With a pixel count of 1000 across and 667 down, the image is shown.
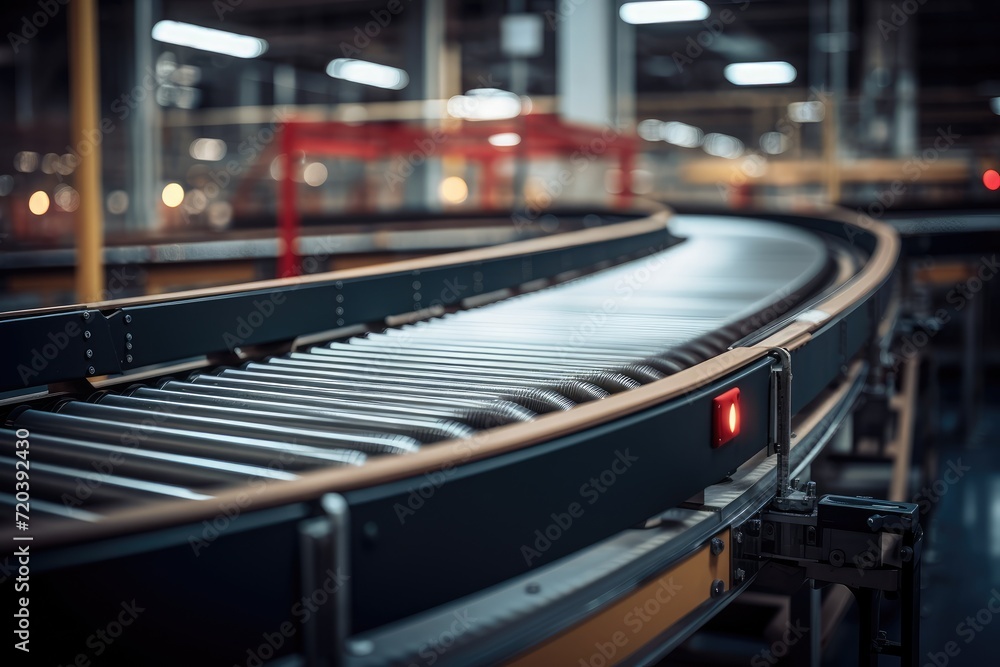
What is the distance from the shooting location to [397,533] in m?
1.19

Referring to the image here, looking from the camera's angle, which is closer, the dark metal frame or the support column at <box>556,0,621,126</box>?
the dark metal frame

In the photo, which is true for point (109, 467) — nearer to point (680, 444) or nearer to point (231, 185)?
point (680, 444)

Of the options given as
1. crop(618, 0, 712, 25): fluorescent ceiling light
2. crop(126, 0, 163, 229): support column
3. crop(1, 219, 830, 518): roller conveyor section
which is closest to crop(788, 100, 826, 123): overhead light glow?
crop(618, 0, 712, 25): fluorescent ceiling light

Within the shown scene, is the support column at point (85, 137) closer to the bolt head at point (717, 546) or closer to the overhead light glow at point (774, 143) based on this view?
the bolt head at point (717, 546)

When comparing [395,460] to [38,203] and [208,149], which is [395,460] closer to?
[38,203]

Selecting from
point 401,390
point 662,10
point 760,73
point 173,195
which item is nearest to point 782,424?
point 401,390

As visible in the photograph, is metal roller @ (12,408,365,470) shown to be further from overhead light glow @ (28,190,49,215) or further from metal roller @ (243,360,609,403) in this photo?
overhead light glow @ (28,190,49,215)

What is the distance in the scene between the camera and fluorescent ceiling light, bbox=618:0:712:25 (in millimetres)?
11930

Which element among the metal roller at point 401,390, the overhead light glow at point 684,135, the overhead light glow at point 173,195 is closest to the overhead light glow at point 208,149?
the overhead light glow at point 173,195

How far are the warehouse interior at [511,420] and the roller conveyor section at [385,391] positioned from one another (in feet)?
0.04

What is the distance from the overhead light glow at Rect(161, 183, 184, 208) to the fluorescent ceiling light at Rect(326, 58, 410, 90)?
7.13 meters

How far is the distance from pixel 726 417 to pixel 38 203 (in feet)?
29.7

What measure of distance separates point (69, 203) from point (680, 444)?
35.5 ft

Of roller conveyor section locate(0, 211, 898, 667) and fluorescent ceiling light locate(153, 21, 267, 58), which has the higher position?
fluorescent ceiling light locate(153, 21, 267, 58)
